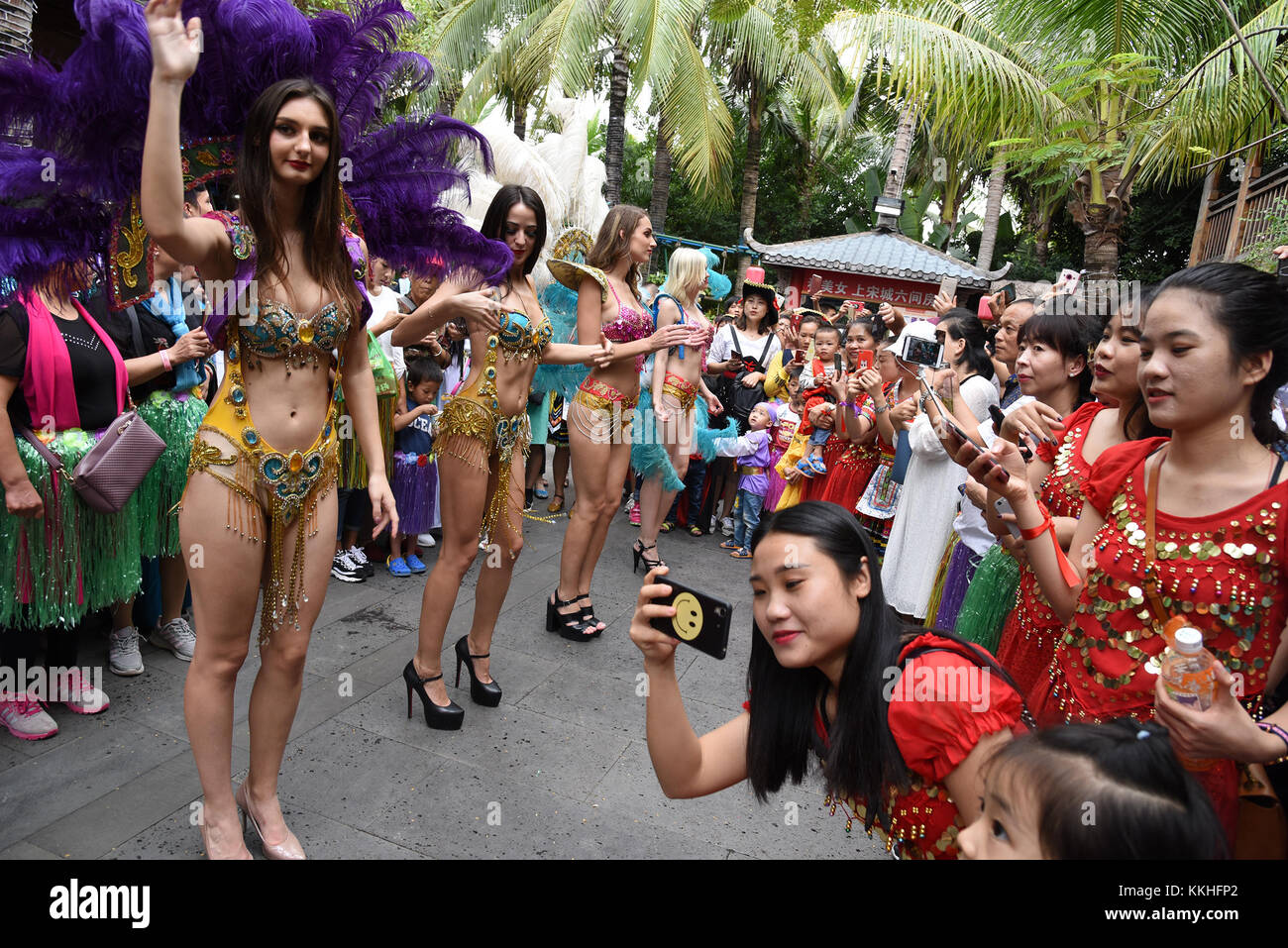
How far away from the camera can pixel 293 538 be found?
7.42ft

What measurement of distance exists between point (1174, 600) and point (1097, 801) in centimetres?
77

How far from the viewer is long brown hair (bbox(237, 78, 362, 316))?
6.79 ft

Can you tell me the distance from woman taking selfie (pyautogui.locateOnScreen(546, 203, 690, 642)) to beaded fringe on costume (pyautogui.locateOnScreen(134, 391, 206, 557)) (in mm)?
1702

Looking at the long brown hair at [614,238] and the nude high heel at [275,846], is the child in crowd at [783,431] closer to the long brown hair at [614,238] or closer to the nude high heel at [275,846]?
the long brown hair at [614,238]

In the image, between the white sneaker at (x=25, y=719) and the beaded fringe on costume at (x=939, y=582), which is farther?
the beaded fringe on costume at (x=939, y=582)

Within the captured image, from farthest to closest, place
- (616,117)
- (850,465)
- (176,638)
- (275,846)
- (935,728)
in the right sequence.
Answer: (616,117), (850,465), (176,638), (275,846), (935,728)

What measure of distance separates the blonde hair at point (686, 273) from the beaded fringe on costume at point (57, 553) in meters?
3.30

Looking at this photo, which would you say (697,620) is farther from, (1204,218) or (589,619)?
(1204,218)

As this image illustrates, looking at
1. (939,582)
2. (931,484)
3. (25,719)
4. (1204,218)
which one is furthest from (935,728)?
(1204,218)

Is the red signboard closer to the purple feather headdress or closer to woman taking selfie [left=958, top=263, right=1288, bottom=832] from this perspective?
the purple feather headdress

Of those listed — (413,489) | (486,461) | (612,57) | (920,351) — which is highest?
(612,57)

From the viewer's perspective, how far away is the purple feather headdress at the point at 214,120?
A: 1.98m

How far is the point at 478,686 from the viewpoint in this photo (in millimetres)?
3398

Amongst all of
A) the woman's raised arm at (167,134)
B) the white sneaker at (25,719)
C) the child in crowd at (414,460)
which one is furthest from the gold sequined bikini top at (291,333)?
the child in crowd at (414,460)
